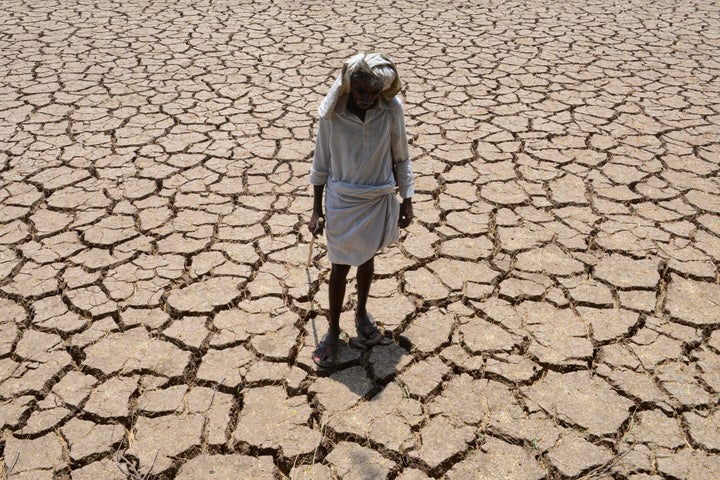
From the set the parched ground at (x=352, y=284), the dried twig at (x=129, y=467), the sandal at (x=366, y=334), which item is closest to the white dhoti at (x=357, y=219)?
the sandal at (x=366, y=334)

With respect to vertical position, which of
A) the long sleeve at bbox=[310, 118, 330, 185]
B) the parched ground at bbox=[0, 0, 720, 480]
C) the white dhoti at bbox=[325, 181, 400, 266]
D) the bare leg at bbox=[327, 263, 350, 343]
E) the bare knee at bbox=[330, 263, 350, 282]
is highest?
the long sleeve at bbox=[310, 118, 330, 185]

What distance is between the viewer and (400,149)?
219 cm

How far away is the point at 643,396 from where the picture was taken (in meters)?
2.36

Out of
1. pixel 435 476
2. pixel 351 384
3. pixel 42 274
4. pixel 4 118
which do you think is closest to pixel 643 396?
pixel 435 476

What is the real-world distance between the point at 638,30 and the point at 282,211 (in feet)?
17.3

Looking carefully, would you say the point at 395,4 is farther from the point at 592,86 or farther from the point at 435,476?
the point at 435,476

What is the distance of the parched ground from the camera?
219 centimetres

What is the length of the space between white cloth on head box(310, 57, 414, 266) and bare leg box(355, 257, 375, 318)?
0.13 meters

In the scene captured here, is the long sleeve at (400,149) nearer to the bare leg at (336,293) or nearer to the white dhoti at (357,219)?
the white dhoti at (357,219)

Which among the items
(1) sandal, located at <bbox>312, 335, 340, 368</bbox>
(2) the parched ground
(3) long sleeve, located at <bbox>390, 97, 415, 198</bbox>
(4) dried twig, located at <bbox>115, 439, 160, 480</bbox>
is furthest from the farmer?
(4) dried twig, located at <bbox>115, 439, 160, 480</bbox>

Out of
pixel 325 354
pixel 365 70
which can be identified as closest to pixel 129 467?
pixel 325 354

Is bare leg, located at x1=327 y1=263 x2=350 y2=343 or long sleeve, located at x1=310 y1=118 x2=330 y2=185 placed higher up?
long sleeve, located at x1=310 y1=118 x2=330 y2=185

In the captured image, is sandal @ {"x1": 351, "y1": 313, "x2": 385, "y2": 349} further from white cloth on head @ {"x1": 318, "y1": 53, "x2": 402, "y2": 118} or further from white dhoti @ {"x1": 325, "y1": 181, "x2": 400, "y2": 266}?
white cloth on head @ {"x1": 318, "y1": 53, "x2": 402, "y2": 118}

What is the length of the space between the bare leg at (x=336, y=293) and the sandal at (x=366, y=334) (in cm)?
14
